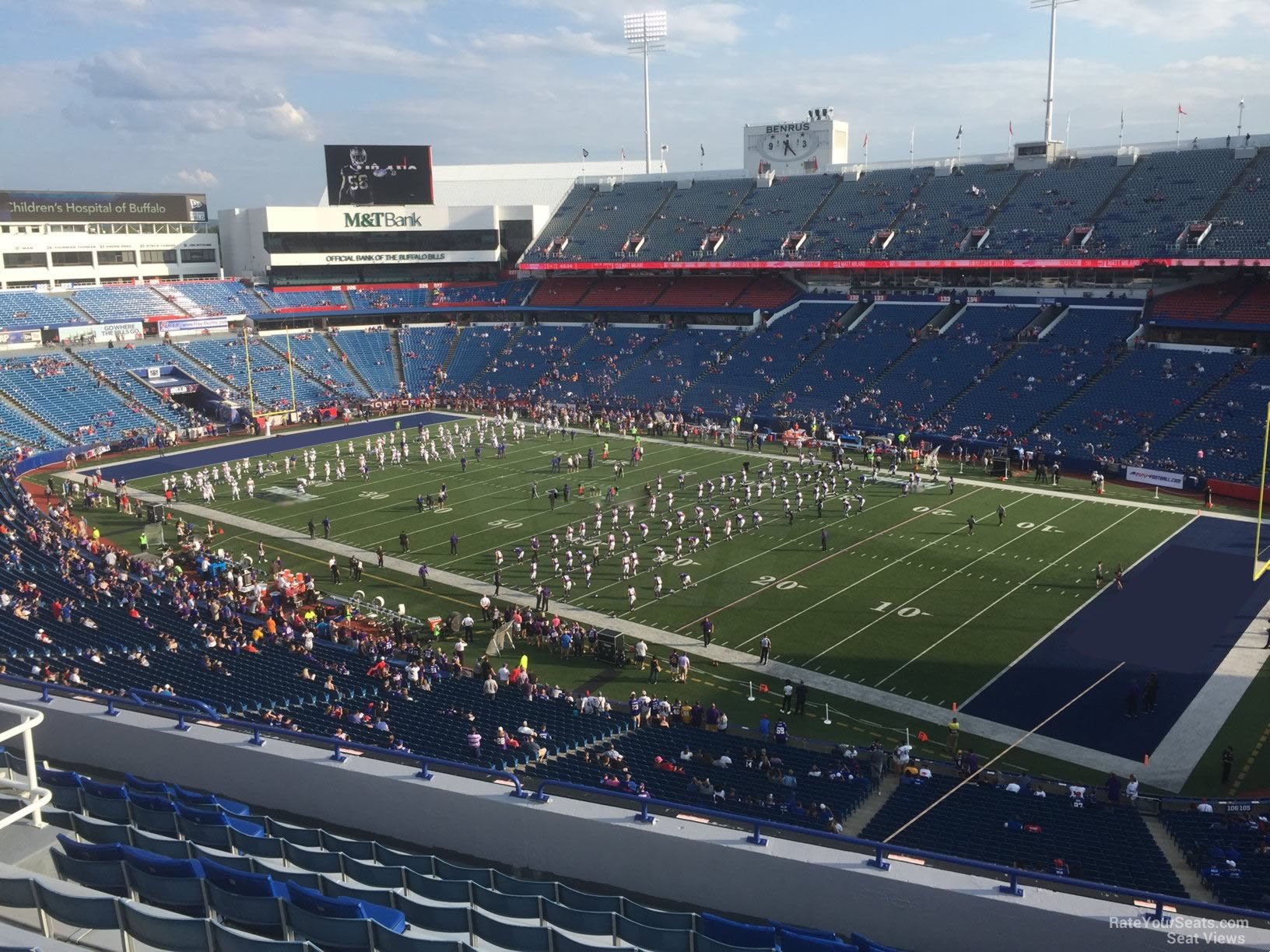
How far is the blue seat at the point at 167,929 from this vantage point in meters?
5.82

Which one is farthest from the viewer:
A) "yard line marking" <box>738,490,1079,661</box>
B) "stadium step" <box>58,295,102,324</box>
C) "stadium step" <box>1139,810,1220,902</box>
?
"stadium step" <box>58,295,102,324</box>

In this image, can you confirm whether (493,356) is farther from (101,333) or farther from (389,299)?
(101,333)

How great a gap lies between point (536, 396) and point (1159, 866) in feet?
151

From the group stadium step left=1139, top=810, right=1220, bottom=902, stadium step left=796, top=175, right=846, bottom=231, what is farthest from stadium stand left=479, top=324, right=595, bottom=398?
stadium step left=1139, top=810, right=1220, bottom=902

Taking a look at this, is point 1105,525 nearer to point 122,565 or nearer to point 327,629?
point 327,629

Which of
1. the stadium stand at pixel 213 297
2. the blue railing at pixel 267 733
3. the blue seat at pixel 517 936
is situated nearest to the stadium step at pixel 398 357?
the stadium stand at pixel 213 297

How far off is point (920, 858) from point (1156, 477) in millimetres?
33882

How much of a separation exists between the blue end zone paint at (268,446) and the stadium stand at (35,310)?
14.7m

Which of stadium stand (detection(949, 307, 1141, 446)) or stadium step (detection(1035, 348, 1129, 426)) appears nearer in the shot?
stadium step (detection(1035, 348, 1129, 426))

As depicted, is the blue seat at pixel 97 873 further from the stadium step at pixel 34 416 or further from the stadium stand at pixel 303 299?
the stadium stand at pixel 303 299

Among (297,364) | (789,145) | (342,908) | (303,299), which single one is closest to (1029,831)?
(342,908)

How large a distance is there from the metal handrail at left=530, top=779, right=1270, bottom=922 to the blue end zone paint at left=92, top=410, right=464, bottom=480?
3678cm
